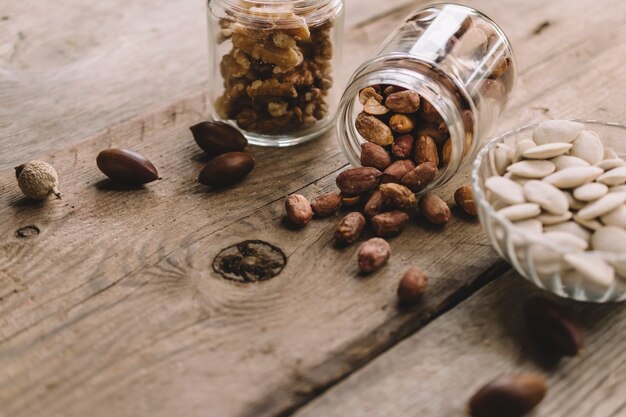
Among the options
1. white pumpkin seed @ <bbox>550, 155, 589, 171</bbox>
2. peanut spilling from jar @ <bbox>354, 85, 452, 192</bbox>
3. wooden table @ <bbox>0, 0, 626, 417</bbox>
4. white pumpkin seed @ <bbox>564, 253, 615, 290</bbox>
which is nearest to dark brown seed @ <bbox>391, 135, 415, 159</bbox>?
peanut spilling from jar @ <bbox>354, 85, 452, 192</bbox>

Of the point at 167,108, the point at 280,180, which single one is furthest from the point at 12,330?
the point at 167,108

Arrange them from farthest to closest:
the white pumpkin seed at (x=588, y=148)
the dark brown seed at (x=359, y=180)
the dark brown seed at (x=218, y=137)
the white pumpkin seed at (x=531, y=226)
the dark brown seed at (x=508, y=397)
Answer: the dark brown seed at (x=218, y=137) < the dark brown seed at (x=359, y=180) < the white pumpkin seed at (x=588, y=148) < the white pumpkin seed at (x=531, y=226) < the dark brown seed at (x=508, y=397)

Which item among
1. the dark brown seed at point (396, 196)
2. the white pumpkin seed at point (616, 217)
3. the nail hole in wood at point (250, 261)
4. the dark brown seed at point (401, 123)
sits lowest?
the nail hole in wood at point (250, 261)

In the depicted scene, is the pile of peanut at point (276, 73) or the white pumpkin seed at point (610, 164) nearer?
the white pumpkin seed at point (610, 164)

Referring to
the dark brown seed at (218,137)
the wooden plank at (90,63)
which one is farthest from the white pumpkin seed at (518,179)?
the wooden plank at (90,63)

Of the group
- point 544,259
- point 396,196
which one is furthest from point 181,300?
point 544,259

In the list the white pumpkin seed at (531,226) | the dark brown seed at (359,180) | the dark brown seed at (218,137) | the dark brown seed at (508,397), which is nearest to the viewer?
the dark brown seed at (508,397)

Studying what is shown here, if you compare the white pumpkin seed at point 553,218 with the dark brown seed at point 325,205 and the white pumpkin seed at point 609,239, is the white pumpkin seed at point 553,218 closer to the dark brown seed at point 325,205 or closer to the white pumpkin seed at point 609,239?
the white pumpkin seed at point 609,239
